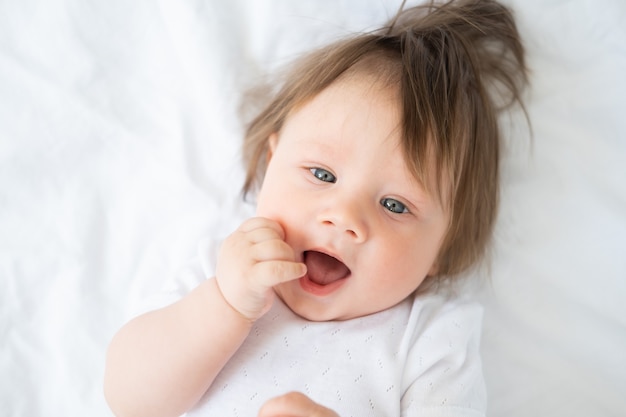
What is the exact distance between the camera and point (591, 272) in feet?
4.97

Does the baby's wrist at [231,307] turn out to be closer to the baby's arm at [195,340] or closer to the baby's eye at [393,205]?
the baby's arm at [195,340]

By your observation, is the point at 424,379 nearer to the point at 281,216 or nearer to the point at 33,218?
the point at 281,216

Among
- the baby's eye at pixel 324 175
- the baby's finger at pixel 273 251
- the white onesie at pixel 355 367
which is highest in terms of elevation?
the baby's eye at pixel 324 175

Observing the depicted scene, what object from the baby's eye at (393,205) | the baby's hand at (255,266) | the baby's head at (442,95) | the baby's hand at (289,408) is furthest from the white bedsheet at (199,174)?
the baby's hand at (289,408)

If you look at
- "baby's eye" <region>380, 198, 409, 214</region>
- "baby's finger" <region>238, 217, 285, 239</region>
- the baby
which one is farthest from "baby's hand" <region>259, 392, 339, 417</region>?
"baby's eye" <region>380, 198, 409, 214</region>

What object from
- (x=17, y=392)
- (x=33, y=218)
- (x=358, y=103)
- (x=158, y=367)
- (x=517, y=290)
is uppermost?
(x=358, y=103)

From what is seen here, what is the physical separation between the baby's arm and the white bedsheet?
8.7 inches

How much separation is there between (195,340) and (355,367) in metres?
0.32

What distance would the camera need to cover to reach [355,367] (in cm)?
121

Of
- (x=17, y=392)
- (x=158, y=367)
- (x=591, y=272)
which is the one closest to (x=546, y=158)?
(x=591, y=272)

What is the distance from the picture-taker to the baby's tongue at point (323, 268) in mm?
1217

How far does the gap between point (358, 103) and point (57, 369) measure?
883 millimetres

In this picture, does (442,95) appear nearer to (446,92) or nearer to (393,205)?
(446,92)

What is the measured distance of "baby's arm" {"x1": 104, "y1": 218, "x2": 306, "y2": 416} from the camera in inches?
44.5
